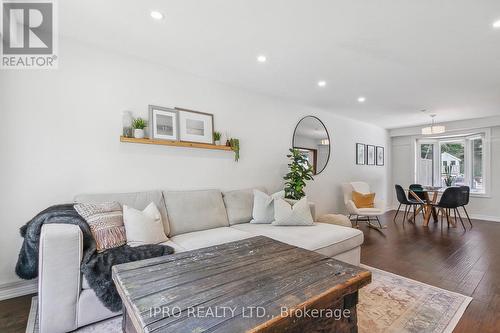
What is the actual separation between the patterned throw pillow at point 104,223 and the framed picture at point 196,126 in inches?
47.9

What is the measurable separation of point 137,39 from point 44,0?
689 millimetres

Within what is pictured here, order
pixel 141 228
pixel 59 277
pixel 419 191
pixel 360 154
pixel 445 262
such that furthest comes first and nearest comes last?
pixel 360 154
pixel 419 191
pixel 445 262
pixel 141 228
pixel 59 277

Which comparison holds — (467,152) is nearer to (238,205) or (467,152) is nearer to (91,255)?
(238,205)

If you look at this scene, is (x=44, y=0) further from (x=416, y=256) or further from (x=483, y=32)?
(x=416, y=256)

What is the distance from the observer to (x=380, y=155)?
6523 mm

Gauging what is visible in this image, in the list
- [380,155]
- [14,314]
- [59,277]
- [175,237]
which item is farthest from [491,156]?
[14,314]

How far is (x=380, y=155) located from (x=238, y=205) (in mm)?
5108

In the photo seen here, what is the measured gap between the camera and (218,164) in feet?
11.0

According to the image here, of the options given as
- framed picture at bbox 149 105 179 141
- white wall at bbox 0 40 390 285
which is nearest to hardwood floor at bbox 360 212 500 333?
white wall at bbox 0 40 390 285

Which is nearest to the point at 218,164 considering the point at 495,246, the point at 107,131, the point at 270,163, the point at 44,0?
the point at 270,163

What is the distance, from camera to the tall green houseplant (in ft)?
12.0

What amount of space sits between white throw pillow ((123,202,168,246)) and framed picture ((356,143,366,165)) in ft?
16.2

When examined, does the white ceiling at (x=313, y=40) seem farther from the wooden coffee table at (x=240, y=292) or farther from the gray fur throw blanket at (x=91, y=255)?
the wooden coffee table at (x=240, y=292)

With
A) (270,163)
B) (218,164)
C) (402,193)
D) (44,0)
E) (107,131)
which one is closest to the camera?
(44,0)
